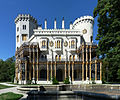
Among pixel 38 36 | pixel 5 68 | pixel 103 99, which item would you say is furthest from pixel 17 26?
pixel 103 99

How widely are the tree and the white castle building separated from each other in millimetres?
14381

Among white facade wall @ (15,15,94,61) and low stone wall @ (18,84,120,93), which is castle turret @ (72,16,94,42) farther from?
low stone wall @ (18,84,120,93)

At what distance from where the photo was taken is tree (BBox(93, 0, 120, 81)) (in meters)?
14.0

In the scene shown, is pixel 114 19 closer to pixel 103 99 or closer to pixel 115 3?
pixel 115 3

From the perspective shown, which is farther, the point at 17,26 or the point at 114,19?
the point at 17,26

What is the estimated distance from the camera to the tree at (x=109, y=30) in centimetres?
1402

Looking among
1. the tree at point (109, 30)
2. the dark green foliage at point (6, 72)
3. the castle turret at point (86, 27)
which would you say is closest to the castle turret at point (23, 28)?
the dark green foliage at point (6, 72)

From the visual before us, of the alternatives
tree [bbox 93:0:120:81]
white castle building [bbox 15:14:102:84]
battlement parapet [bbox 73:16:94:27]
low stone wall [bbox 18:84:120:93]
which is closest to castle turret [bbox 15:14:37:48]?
white castle building [bbox 15:14:102:84]

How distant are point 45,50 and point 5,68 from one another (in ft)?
81.5

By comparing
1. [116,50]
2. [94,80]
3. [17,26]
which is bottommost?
[94,80]

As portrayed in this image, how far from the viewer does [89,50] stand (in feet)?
103

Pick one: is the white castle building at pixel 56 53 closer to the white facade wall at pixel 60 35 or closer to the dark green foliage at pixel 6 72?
the white facade wall at pixel 60 35

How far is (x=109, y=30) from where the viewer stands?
1559 centimetres

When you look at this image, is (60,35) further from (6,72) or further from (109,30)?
(6,72)
